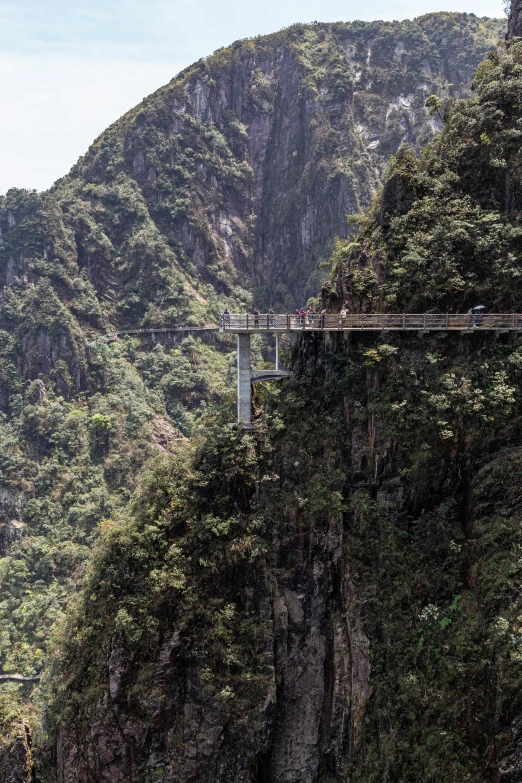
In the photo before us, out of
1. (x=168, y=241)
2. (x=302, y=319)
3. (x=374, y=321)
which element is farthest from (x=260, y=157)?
(x=374, y=321)

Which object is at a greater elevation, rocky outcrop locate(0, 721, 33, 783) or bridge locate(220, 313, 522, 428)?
bridge locate(220, 313, 522, 428)

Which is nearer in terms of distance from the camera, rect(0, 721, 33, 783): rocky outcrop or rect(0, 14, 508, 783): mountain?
rect(0, 14, 508, 783): mountain

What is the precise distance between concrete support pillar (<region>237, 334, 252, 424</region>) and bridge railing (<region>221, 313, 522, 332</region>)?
1043mm

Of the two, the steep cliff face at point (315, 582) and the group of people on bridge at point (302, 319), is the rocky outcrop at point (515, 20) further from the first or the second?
the steep cliff face at point (315, 582)

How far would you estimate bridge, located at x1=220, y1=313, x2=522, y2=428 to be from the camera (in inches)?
958

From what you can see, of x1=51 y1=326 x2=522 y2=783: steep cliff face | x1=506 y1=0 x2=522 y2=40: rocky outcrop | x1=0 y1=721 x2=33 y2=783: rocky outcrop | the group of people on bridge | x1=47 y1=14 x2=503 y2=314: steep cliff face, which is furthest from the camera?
x1=47 y1=14 x2=503 y2=314: steep cliff face

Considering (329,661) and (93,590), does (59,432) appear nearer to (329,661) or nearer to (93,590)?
(93,590)

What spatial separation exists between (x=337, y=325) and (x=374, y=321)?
1485mm

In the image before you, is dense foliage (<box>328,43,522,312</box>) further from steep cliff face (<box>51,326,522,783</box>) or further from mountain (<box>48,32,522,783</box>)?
steep cliff face (<box>51,326,522,783</box>)

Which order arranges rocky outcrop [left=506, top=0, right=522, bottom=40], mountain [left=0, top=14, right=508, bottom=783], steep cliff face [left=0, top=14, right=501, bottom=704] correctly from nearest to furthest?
mountain [left=0, top=14, right=508, bottom=783] → rocky outcrop [left=506, top=0, right=522, bottom=40] → steep cliff face [left=0, top=14, right=501, bottom=704]

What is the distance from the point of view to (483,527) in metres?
22.0

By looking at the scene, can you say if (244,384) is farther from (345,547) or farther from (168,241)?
(168,241)

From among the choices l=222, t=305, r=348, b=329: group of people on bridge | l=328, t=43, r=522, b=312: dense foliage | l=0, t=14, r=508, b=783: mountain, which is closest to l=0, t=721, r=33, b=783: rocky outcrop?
l=0, t=14, r=508, b=783: mountain

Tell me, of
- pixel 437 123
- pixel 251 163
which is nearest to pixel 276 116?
pixel 251 163
